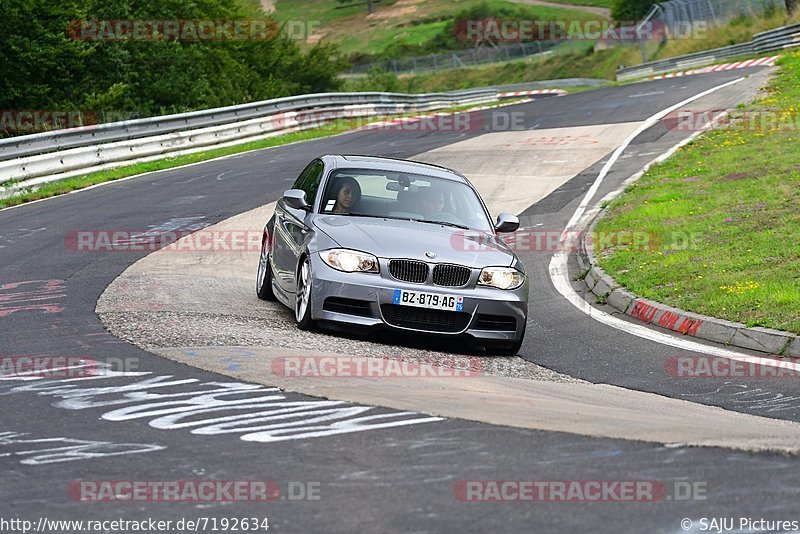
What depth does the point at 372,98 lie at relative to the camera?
41.5 metres

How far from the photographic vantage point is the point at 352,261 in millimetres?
9859

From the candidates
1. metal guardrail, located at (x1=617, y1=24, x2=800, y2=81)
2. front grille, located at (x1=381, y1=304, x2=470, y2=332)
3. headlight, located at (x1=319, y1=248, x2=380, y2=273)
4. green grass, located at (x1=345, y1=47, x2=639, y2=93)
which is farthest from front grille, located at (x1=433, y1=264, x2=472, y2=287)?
green grass, located at (x1=345, y1=47, x2=639, y2=93)

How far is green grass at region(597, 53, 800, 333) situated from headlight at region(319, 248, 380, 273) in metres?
3.78

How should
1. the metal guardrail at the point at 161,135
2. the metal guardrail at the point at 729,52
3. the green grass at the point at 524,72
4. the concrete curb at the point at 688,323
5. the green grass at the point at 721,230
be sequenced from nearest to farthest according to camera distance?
the concrete curb at the point at 688,323 → the green grass at the point at 721,230 → the metal guardrail at the point at 161,135 → the metal guardrail at the point at 729,52 → the green grass at the point at 524,72

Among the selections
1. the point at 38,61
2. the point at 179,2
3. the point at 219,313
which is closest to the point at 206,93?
the point at 179,2

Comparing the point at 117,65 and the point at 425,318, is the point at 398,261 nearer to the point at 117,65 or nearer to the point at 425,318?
the point at 425,318

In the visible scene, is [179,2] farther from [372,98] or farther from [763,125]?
[763,125]

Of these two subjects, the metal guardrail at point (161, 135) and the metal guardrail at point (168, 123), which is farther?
the metal guardrail at point (168, 123)

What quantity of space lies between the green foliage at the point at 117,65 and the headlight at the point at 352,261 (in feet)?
82.0

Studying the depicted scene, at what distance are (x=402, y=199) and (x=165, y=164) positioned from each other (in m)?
16.5

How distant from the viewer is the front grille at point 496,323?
9984mm

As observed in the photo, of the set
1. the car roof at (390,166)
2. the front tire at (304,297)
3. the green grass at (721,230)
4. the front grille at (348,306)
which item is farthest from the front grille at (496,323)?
the green grass at (721,230)

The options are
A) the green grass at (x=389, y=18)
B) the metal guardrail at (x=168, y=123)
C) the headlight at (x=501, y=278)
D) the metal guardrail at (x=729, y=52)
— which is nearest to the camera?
the headlight at (x=501, y=278)

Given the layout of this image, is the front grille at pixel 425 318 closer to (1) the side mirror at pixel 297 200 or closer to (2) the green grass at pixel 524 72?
(1) the side mirror at pixel 297 200
